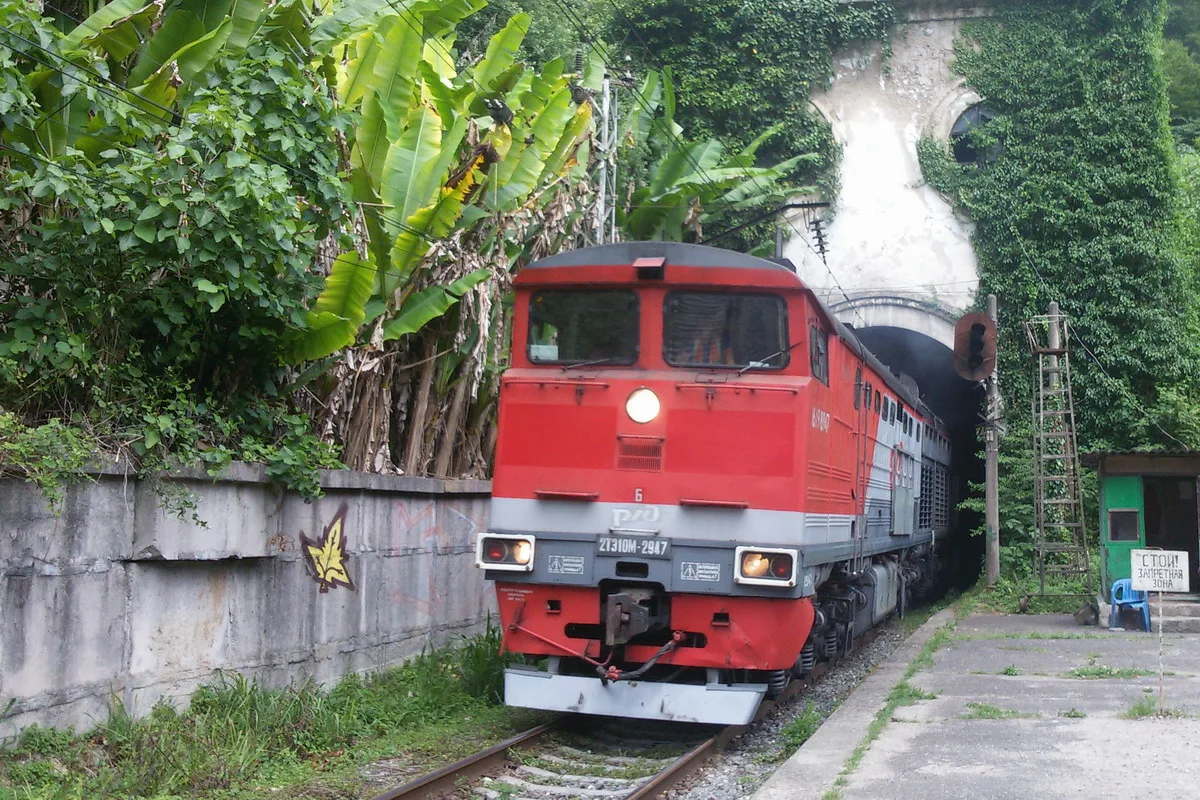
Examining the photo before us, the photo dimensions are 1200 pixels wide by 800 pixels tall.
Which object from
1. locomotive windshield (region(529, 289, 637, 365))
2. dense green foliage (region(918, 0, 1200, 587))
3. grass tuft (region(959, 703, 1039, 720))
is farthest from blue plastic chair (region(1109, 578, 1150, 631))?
locomotive windshield (region(529, 289, 637, 365))

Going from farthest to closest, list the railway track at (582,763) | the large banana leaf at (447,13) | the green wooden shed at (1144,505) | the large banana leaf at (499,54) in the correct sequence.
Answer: the green wooden shed at (1144,505) < the large banana leaf at (499,54) < the large banana leaf at (447,13) < the railway track at (582,763)

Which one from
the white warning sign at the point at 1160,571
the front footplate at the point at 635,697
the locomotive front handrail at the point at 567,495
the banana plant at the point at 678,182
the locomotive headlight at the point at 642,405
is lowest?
the front footplate at the point at 635,697

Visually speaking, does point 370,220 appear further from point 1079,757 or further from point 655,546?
point 1079,757

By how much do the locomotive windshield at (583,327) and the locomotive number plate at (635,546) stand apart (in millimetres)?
1313

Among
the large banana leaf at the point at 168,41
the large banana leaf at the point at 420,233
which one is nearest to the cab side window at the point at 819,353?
the large banana leaf at the point at 420,233

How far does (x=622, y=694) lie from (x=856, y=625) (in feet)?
14.4

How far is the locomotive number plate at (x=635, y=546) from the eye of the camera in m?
8.14

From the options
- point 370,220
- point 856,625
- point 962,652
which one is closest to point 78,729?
point 370,220

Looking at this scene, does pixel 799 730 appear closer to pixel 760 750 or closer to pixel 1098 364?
pixel 760 750

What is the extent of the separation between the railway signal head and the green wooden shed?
208 centimetres

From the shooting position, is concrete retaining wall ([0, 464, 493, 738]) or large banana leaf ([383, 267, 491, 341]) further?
large banana leaf ([383, 267, 491, 341])

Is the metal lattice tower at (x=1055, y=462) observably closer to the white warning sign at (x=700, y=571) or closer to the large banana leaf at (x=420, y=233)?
the white warning sign at (x=700, y=571)

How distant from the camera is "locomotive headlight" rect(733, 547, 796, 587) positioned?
791 centimetres

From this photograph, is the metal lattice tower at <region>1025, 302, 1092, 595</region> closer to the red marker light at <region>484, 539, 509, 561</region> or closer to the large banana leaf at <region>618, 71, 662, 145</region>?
the large banana leaf at <region>618, 71, 662, 145</region>
